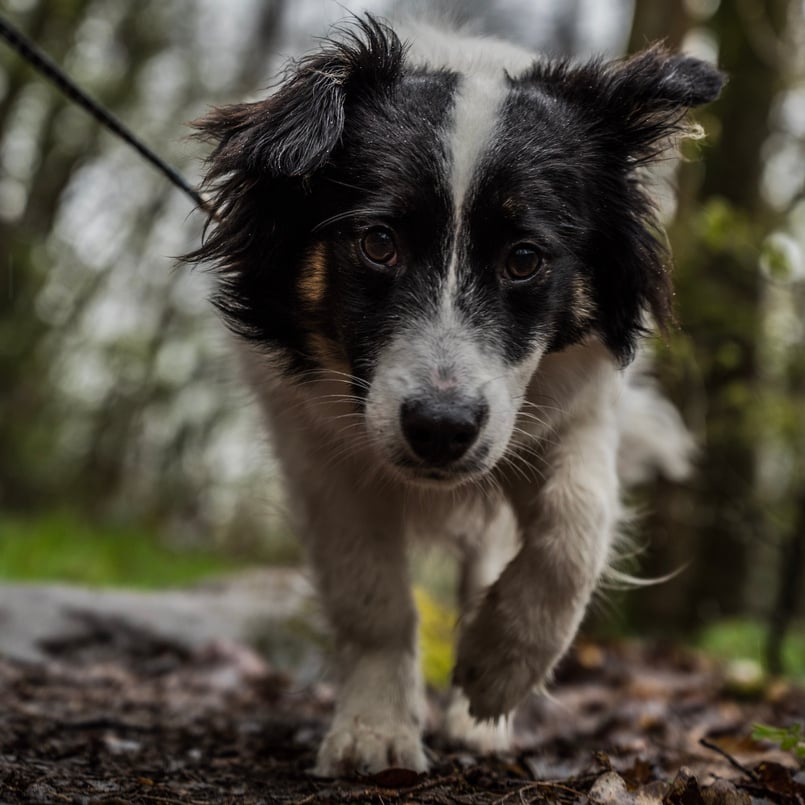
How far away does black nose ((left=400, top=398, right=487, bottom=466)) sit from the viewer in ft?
8.82

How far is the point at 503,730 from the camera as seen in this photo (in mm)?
3965

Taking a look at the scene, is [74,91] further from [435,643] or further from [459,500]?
[435,643]

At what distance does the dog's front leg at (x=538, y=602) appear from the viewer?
Answer: 10.5 feet

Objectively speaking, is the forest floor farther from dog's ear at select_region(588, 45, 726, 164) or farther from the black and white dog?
dog's ear at select_region(588, 45, 726, 164)

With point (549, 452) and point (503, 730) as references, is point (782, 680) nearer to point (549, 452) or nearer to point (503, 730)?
point (503, 730)

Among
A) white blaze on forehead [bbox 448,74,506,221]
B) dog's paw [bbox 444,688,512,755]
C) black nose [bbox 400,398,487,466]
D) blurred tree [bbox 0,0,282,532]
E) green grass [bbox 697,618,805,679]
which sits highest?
blurred tree [bbox 0,0,282,532]

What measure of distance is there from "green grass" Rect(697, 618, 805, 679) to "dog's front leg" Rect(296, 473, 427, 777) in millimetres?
4451

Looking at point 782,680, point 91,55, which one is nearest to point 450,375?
point 782,680

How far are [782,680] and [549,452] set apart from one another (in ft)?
10.1

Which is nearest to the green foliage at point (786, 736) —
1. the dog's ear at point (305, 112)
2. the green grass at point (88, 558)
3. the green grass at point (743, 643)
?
the dog's ear at point (305, 112)

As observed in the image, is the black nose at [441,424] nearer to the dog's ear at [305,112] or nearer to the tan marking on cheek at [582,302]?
the tan marking on cheek at [582,302]

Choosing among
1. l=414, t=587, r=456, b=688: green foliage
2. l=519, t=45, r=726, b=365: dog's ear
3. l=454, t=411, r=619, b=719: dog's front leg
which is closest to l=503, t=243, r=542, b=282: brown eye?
→ l=519, t=45, r=726, b=365: dog's ear

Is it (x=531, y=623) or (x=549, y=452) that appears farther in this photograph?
(x=549, y=452)

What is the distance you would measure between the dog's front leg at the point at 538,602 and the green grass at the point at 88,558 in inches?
217
